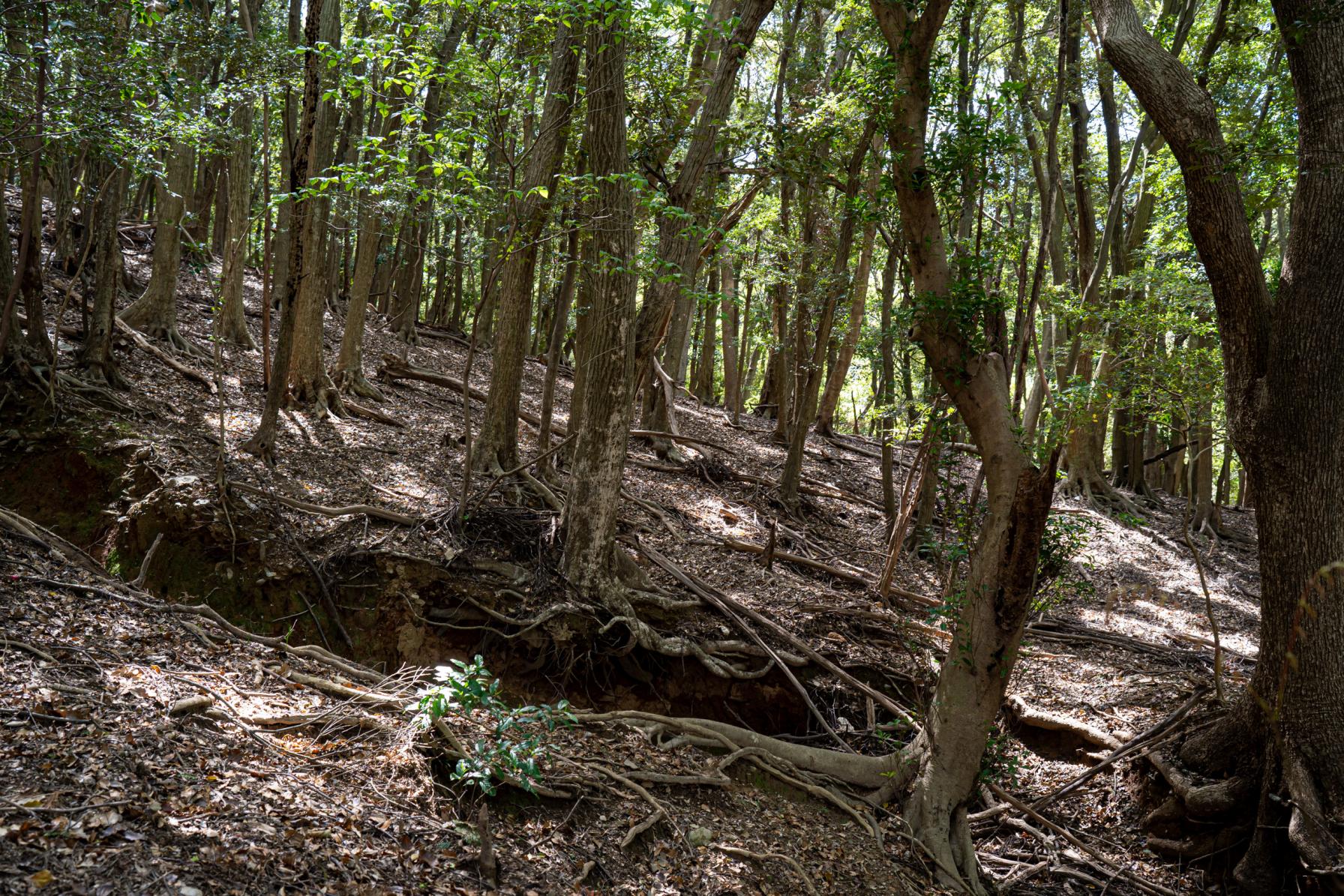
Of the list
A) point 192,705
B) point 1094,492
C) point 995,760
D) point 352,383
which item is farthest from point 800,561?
point 1094,492

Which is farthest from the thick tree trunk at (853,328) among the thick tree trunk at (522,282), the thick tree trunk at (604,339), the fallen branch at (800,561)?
the thick tree trunk at (604,339)

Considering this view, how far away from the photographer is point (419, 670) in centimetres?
544

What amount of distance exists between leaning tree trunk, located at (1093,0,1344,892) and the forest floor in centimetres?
114

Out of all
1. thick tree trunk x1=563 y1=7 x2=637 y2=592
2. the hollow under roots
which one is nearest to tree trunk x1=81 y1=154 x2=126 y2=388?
thick tree trunk x1=563 y1=7 x2=637 y2=592

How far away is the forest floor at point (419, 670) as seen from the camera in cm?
359

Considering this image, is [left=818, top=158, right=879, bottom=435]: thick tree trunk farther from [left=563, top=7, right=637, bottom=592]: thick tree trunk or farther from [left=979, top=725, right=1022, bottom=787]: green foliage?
[left=979, top=725, right=1022, bottom=787]: green foliage

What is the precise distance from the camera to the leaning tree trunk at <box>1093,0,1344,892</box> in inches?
216

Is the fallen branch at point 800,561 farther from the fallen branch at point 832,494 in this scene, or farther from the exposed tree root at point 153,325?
the exposed tree root at point 153,325

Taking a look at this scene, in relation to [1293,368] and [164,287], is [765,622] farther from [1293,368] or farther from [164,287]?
[164,287]

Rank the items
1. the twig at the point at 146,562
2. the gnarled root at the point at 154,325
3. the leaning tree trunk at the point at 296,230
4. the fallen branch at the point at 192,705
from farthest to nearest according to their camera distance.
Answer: the gnarled root at the point at 154,325
the leaning tree trunk at the point at 296,230
the twig at the point at 146,562
the fallen branch at the point at 192,705

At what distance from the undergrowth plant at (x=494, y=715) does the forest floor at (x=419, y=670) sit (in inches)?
6.4

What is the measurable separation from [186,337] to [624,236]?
7286 mm

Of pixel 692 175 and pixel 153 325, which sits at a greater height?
pixel 692 175

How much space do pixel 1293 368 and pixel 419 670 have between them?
6.35m
